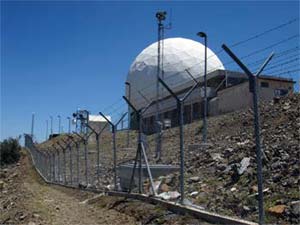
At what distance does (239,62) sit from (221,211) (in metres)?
3.36

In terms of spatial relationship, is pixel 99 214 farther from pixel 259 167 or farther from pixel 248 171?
pixel 259 167

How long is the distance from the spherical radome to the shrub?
1538 cm

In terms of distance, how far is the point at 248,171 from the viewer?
460 inches

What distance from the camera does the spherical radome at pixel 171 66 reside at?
4986 cm

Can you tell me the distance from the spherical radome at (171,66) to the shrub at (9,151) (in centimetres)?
1538

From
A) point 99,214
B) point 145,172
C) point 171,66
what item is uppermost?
point 171,66

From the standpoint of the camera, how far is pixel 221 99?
35594mm

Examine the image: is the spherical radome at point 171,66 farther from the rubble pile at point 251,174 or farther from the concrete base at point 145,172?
the concrete base at point 145,172

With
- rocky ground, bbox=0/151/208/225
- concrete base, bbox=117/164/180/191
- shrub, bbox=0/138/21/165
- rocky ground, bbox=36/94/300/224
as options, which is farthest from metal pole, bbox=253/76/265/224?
shrub, bbox=0/138/21/165

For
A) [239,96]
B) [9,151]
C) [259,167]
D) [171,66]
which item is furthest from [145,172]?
[9,151]

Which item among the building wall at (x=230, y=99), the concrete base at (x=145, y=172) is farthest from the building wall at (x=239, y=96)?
the concrete base at (x=145, y=172)

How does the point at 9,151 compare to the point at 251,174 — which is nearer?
the point at 251,174

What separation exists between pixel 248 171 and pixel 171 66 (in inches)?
1580

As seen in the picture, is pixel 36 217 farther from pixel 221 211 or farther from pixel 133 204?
pixel 221 211
